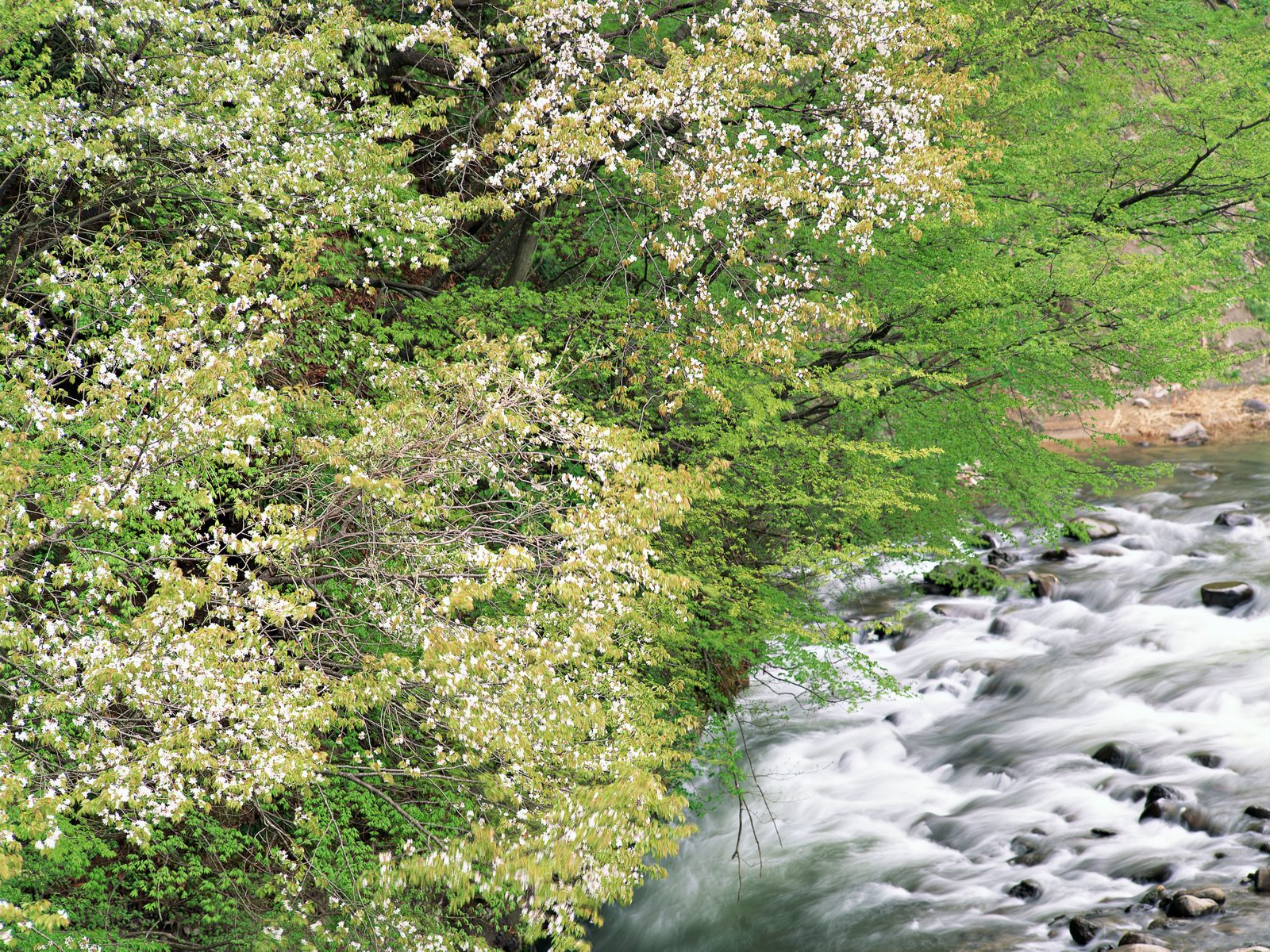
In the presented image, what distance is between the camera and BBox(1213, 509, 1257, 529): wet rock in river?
19.5 meters

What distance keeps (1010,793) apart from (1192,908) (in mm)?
3287

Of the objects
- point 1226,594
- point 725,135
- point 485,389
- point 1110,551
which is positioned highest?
point 725,135

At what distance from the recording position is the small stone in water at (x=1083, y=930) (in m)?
8.90

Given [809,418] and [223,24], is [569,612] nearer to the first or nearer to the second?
[223,24]

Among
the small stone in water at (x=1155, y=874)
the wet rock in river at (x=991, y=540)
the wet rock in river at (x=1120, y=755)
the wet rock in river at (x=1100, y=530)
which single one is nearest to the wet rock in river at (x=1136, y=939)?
the small stone in water at (x=1155, y=874)

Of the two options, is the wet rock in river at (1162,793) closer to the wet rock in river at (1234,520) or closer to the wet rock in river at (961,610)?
the wet rock in river at (961,610)

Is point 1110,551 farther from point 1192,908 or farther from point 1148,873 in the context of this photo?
point 1192,908

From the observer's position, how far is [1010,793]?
12172 millimetres

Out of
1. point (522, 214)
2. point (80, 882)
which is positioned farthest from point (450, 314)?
point (80, 882)

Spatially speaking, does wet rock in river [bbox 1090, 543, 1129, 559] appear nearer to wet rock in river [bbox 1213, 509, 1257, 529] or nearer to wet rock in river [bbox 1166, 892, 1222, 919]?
wet rock in river [bbox 1213, 509, 1257, 529]

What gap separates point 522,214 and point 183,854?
7.83m

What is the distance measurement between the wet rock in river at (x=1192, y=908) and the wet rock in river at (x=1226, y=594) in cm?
787

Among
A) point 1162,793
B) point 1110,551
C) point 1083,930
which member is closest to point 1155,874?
point 1083,930

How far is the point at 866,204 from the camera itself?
1044 cm
